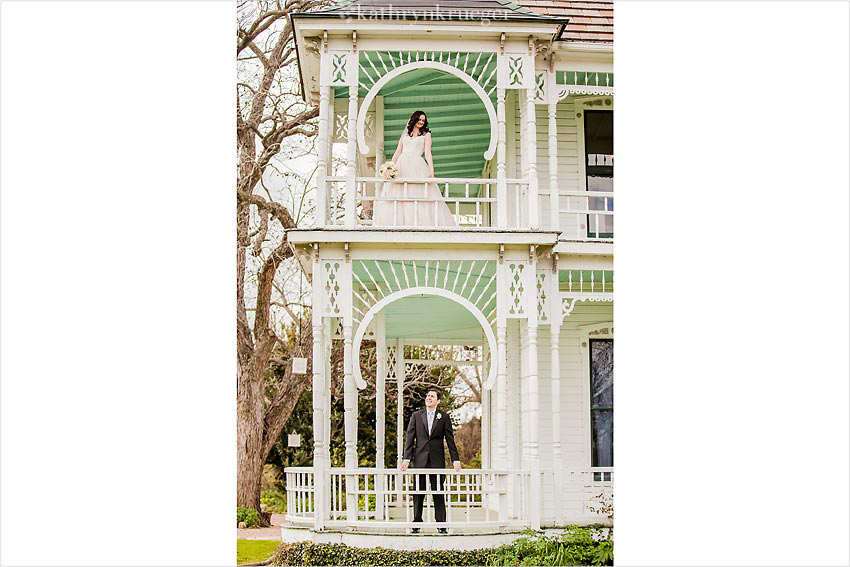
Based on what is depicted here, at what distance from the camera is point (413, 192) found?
8.37 m

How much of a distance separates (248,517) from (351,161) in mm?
7310

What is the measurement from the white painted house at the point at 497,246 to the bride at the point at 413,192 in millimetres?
201

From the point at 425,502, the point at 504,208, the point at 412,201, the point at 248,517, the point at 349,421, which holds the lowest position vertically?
the point at 248,517

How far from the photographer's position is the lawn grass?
1109 centimetres

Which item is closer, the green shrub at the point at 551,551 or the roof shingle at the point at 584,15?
the green shrub at the point at 551,551

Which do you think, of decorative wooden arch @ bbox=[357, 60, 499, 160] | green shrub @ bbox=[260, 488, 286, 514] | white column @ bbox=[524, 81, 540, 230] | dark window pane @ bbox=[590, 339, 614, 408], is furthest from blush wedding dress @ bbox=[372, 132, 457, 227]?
green shrub @ bbox=[260, 488, 286, 514]

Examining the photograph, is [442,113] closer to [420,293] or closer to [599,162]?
[599,162]

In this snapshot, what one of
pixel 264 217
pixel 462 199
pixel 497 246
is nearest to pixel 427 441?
pixel 497 246

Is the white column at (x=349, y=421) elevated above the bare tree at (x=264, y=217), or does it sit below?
below

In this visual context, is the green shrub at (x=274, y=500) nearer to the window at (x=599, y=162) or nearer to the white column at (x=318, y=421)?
the white column at (x=318, y=421)

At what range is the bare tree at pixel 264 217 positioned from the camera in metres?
14.3

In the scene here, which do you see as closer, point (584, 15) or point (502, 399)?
point (502, 399)

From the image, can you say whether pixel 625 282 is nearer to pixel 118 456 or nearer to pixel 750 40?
pixel 750 40

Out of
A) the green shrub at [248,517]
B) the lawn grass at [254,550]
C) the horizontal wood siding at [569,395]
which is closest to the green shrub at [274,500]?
the green shrub at [248,517]
